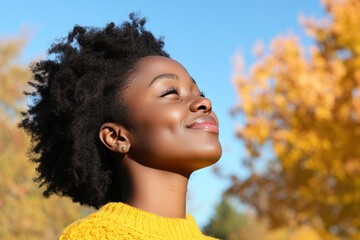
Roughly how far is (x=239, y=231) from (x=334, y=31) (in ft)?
56.6

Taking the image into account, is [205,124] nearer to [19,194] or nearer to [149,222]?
[149,222]

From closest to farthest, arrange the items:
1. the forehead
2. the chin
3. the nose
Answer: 1. the chin
2. the nose
3. the forehead

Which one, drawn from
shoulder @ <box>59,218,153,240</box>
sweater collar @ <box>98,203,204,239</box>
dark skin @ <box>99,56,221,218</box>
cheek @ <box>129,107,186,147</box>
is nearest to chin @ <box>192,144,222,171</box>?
dark skin @ <box>99,56,221,218</box>

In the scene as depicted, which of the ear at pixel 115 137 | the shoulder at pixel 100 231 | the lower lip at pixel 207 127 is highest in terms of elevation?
the lower lip at pixel 207 127

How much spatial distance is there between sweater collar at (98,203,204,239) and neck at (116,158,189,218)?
0.14 feet

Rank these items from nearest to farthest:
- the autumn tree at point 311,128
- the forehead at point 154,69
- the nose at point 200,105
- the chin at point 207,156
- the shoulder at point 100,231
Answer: the shoulder at point 100,231
the chin at point 207,156
the nose at point 200,105
the forehead at point 154,69
the autumn tree at point 311,128

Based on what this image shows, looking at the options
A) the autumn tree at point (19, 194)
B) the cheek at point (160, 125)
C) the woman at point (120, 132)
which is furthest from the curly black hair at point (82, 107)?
the autumn tree at point (19, 194)

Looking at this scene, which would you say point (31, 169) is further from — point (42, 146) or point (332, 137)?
point (42, 146)

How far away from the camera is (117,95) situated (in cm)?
235

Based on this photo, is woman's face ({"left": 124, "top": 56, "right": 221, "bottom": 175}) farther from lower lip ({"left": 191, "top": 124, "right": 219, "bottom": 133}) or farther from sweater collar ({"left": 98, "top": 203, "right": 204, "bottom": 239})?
sweater collar ({"left": 98, "top": 203, "right": 204, "bottom": 239})

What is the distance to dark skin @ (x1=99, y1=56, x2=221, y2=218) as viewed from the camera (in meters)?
2.09

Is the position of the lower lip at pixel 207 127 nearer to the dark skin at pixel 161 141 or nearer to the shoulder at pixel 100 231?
the dark skin at pixel 161 141

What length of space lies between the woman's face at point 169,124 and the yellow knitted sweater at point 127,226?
0.24m

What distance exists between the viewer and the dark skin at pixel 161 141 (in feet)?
6.84
